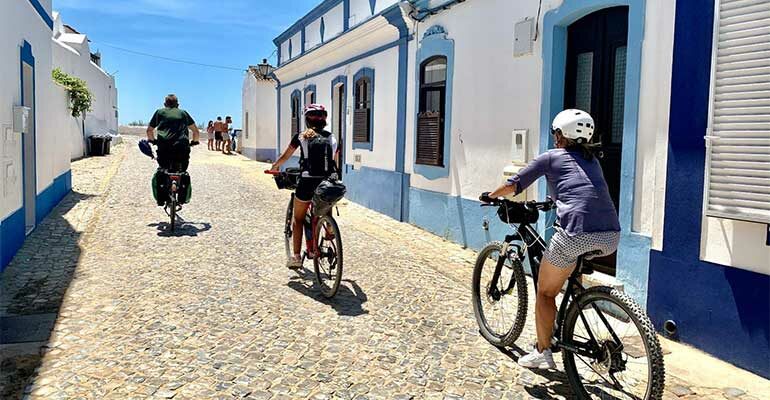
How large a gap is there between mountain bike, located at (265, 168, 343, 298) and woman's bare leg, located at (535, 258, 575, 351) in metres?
2.01

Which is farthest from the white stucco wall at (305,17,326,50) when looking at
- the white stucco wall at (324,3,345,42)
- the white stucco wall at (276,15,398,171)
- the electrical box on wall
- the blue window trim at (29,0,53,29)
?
the electrical box on wall

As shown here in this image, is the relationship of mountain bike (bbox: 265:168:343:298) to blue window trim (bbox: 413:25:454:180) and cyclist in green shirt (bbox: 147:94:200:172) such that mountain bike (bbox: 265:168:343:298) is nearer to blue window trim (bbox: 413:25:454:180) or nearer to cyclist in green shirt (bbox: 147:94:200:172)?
cyclist in green shirt (bbox: 147:94:200:172)

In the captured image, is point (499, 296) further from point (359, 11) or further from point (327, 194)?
point (359, 11)

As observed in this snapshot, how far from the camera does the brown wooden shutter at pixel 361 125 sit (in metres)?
12.0

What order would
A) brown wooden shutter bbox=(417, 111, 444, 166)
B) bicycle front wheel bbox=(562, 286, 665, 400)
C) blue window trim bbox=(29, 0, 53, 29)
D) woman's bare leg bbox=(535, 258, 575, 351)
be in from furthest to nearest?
brown wooden shutter bbox=(417, 111, 444, 166)
blue window trim bbox=(29, 0, 53, 29)
woman's bare leg bbox=(535, 258, 575, 351)
bicycle front wheel bbox=(562, 286, 665, 400)

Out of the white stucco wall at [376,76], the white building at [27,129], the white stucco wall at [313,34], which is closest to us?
the white building at [27,129]

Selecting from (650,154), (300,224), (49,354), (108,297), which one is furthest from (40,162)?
(650,154)

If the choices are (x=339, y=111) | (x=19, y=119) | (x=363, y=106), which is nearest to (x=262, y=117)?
(x=339, y=111)

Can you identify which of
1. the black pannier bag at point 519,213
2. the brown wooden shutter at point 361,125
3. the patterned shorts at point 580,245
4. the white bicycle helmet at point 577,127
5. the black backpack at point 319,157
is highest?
the brown wooden shutter at point 361,125

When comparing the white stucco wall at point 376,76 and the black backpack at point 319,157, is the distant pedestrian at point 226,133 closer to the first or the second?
the white stucco wall at point 376,76

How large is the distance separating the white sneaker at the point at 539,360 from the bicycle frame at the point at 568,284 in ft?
0.60

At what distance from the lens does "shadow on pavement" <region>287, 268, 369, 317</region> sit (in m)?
5.13

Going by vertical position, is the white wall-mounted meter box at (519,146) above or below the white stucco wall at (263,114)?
below

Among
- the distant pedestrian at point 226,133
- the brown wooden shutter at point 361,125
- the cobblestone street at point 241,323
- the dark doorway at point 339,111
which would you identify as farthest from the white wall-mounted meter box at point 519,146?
the distant pedestrian at point 226,133
